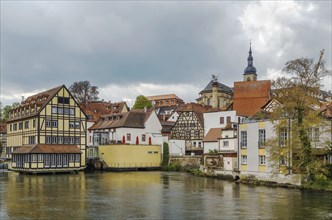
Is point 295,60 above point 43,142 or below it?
above

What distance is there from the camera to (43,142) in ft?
178

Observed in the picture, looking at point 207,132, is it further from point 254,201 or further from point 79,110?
point 254,201

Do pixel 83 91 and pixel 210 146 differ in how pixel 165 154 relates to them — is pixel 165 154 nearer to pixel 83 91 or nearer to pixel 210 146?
pixel 210 146

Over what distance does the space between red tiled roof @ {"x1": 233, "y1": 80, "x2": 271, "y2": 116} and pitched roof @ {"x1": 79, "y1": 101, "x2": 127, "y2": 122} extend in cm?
2480

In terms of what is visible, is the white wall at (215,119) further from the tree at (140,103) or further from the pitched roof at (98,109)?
the tree at (140,103)

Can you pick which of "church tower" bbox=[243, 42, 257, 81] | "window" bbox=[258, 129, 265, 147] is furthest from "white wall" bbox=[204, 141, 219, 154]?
"church tower" bbox=[243, 42, 257, 81]

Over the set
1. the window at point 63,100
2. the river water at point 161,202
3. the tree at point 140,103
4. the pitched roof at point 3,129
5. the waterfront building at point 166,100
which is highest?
the waterfront building at point 166,100

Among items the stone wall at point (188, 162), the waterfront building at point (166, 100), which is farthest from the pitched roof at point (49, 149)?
the waterfront building at point (166, 100)

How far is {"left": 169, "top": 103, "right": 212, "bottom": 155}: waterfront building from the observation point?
65375 mm

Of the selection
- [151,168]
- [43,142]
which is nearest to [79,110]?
[43,142]

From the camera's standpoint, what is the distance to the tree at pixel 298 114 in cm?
3422

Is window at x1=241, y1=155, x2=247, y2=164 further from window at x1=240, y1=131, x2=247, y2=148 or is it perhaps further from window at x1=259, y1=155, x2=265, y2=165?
window at x1=259, y1=155, x2=265, y2=165

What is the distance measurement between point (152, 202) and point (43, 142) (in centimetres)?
3114

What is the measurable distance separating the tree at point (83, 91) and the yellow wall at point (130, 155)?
1083 inches
